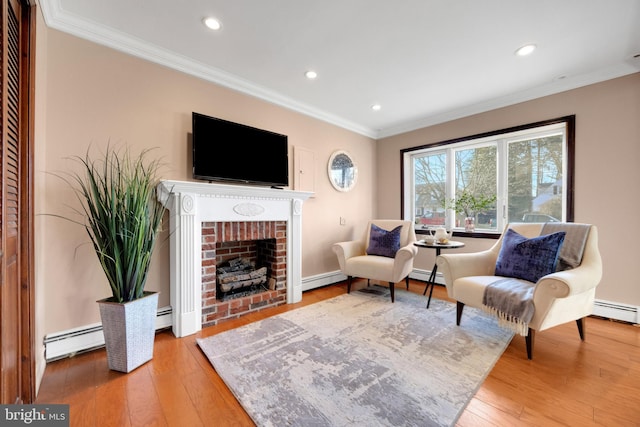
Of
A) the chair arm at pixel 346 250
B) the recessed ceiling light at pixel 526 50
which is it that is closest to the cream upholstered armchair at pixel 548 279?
the chair arm at pixel 346 250

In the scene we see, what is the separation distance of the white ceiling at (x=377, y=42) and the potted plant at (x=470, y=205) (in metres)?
1.22

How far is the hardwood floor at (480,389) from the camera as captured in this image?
130 cm

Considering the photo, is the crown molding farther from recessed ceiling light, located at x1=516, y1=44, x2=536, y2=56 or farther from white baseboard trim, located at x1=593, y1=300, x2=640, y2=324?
white baseboard trim, located at x1=593, y1=300, x2=640, y2=324

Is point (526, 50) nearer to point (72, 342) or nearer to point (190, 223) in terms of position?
point (190, 223)

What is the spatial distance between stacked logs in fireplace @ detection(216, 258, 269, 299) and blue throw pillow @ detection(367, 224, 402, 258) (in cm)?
141

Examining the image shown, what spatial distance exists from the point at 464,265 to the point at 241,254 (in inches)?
91.6

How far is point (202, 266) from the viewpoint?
92.7 inches

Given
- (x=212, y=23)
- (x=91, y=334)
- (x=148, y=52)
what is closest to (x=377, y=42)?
(x=212, y=23)

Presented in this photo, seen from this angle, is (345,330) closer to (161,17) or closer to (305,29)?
(305,29)

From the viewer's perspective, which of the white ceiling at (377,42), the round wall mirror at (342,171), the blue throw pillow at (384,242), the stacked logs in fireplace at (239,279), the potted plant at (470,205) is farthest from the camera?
the round wall mirror at (342,171)

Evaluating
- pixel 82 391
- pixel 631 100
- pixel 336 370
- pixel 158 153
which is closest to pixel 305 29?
pixel 158 153

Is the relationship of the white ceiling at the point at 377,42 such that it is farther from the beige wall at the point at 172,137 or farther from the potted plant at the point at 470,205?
the potted plant at the point at 470,205

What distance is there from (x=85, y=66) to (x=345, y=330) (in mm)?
2894

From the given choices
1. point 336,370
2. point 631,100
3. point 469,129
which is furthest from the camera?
point 469,129
